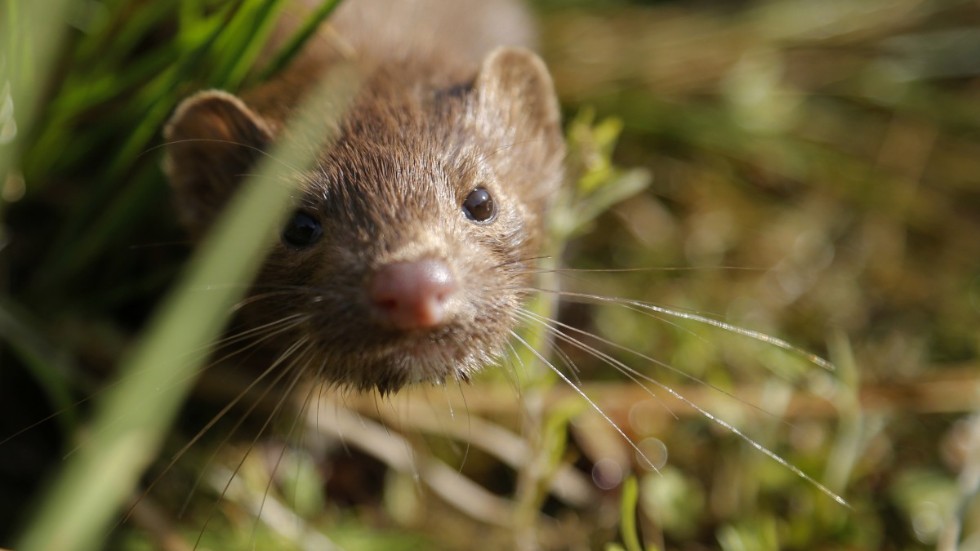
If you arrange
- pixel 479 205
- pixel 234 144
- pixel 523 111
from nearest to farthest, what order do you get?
pixel 479 205 → pixel 234 144 → pixel 523 111

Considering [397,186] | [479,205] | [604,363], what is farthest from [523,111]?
[604,363]

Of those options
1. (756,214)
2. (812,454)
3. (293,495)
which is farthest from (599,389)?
(756,214)

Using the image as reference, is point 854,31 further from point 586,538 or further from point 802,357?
point 586,538

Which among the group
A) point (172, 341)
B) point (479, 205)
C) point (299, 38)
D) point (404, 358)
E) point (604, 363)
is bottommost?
point (604, 363)

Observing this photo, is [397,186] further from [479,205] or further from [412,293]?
[412,293]

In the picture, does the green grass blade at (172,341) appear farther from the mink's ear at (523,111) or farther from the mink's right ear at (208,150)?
the mink's ear at (523,111)

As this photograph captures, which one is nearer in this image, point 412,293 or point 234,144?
point 412,293

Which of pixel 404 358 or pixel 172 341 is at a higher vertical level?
pixel 172 341
